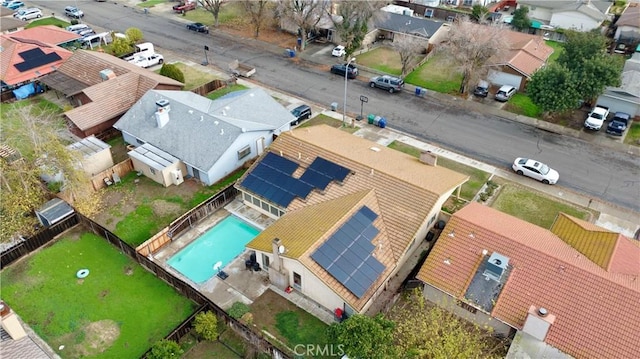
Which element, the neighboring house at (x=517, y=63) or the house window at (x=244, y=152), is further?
the neighboring house at (x=517, y=63)

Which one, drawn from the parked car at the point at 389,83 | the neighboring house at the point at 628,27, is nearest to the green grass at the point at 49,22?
the parked car at the point at 389,83

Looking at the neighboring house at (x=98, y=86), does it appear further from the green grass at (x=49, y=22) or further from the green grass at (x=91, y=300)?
the green grass at (x=49, y=22)

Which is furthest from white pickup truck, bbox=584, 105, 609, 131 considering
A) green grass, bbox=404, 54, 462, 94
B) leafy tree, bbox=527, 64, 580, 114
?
green grass, bbox=404, 54, 462, 94

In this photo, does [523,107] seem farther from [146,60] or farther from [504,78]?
[146,60]

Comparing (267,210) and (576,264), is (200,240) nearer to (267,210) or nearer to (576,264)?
(267,210)

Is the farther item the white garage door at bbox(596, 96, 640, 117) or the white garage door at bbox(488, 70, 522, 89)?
the white garage door at bbox(488, 70, 522, 89)

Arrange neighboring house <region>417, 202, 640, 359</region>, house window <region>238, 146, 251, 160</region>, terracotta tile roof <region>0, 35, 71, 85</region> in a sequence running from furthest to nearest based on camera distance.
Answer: terracotta tile roof <region>0, 35, 71, 85</region> < house window <region>238, 146, 251, 160</region> < neighboring house <region>417, 202, 640, 359</region>

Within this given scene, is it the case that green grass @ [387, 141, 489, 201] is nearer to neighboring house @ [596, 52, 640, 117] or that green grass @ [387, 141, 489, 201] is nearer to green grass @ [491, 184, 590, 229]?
green grass @ [491, 184, 590, 229]
